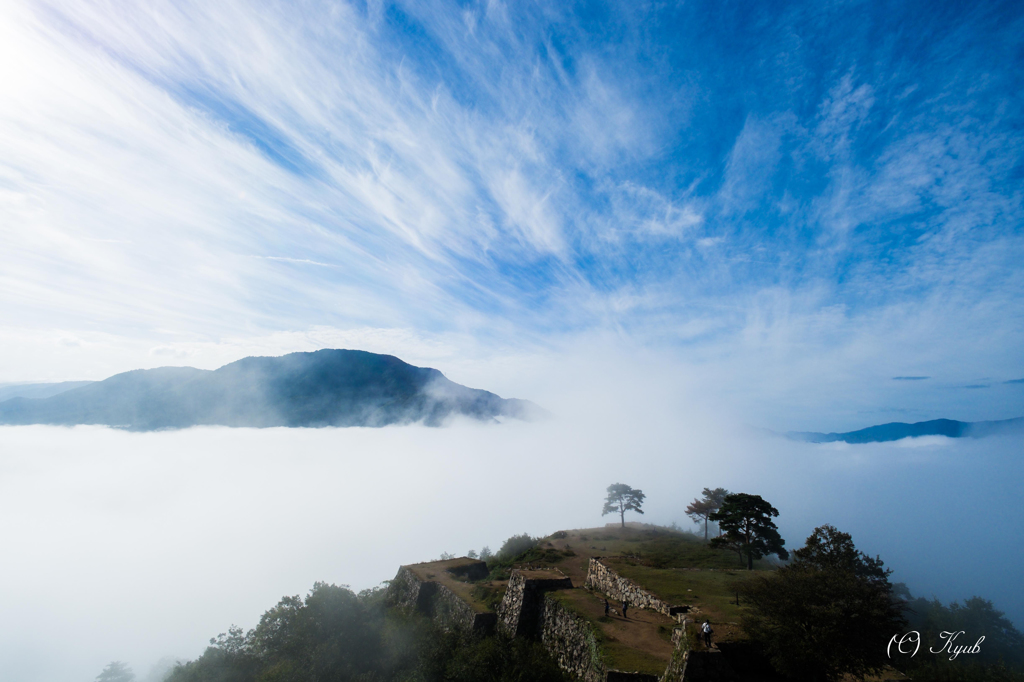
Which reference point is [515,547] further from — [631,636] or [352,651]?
[631,636]

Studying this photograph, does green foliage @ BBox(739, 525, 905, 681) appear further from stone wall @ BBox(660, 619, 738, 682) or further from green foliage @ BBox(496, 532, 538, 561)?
green foliage @ BBox(496, 532, 538, 561)

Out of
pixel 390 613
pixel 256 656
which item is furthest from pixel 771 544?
pixel 256 656

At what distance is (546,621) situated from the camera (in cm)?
2947

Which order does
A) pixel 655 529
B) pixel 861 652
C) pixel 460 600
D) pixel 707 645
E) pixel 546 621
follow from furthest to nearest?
pixel 655 529
pixel 460 600
pixel 546 621
pixel 707 645
pixel 861 652

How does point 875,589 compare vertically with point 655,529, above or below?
above

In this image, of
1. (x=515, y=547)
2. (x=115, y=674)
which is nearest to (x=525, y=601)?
(x=515, y=547)

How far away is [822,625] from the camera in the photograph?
16.7 metres

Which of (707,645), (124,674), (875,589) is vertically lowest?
(124,674)

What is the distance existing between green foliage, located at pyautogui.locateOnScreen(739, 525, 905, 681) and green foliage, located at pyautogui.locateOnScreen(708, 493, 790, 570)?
72.3 ft

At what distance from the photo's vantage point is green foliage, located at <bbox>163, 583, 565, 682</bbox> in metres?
26.5

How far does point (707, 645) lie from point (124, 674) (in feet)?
511

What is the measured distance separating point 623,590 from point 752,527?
1790cm

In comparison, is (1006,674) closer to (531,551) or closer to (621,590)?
(621,590)

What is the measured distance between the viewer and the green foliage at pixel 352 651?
26.5 metres
